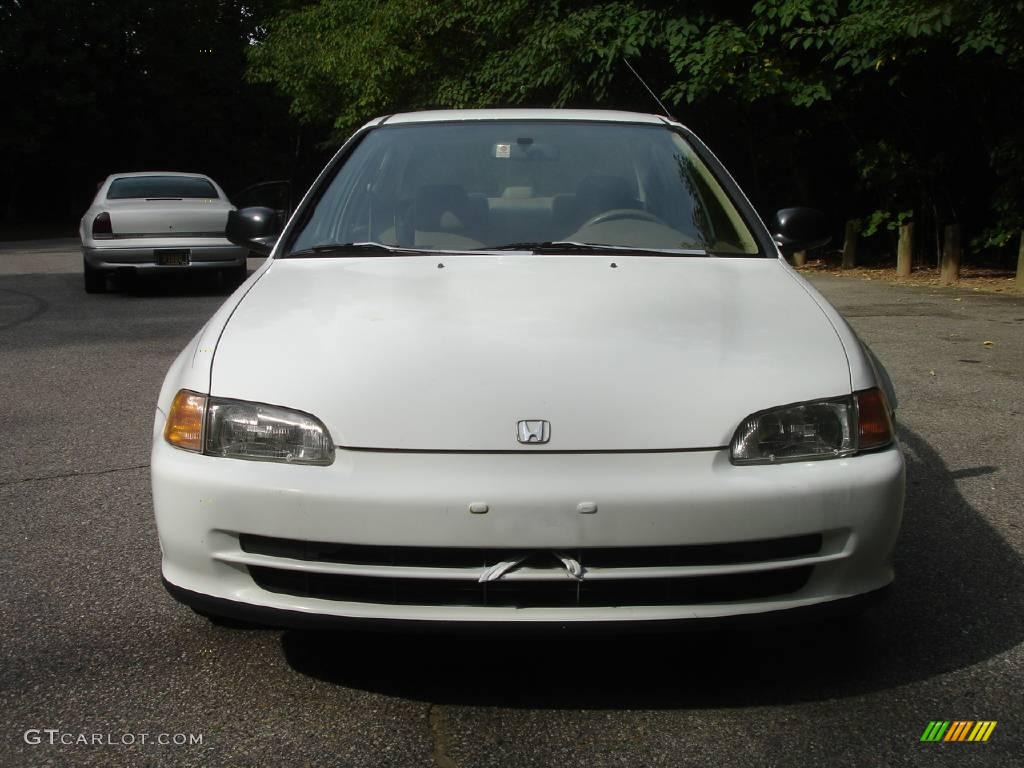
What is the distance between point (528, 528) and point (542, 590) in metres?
0.16

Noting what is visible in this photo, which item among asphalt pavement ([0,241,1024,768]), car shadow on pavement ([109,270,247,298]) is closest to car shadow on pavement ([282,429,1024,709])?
asphalt pavement ([0,241,1024,768])

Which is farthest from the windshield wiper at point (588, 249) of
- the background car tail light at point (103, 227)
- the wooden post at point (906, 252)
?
the wooden post at point (906, 252)

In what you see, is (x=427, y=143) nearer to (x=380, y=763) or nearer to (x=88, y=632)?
(x=88, y=632)

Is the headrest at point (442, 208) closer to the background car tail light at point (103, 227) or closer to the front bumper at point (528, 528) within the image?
the front bumper at point (528, 528)

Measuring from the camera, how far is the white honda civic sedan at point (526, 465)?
2664 millimetres

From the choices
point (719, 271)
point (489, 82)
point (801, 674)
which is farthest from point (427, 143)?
point (489, 82)

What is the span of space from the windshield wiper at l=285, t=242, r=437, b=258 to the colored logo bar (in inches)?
77.6

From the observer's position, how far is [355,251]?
3844 millimetres

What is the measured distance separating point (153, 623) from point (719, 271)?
1.89m

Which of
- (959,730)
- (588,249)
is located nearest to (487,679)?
(959,730)

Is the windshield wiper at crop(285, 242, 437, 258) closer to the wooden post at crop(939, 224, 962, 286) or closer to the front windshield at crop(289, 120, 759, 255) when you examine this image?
the front windshield at crop(289, 120, 759, 255)

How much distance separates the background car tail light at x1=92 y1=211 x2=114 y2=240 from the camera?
1323 cm

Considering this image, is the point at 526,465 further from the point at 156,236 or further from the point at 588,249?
the point at 156,236

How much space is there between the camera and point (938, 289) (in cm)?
1472
